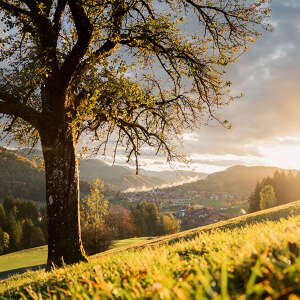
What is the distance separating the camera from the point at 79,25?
7727mm

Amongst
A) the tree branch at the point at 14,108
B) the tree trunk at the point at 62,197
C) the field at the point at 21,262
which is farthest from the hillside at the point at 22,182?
the tree trunk at the point at 62,197

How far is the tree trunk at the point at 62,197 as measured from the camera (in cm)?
812

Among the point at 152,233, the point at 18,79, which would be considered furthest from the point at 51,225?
the point at 152,233

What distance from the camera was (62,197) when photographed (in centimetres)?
838

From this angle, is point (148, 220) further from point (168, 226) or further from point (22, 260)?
point (22, 260)

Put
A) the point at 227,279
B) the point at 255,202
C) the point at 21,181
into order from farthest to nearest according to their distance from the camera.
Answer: the point at 21,181, the point at 255,202, the point at 227,279

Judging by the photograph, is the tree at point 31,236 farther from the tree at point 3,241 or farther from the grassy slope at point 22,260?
the grassy slope at point 22,260

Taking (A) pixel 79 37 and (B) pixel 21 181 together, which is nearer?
(A) pixel 79 37

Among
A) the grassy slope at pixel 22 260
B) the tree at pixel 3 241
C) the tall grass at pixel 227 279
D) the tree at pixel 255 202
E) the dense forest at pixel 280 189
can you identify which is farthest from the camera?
the dense forest at pixel 280 189

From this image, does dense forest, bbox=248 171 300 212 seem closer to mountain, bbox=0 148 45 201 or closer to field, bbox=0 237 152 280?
field, bbox=0 237 152 280

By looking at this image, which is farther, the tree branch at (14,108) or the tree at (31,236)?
the tree at (31,236)

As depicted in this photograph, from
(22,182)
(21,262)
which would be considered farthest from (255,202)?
(22,182)

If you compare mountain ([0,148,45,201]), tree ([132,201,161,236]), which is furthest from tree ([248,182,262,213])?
mountain ([0,148,45,201])

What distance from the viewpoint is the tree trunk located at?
8.12 meters
